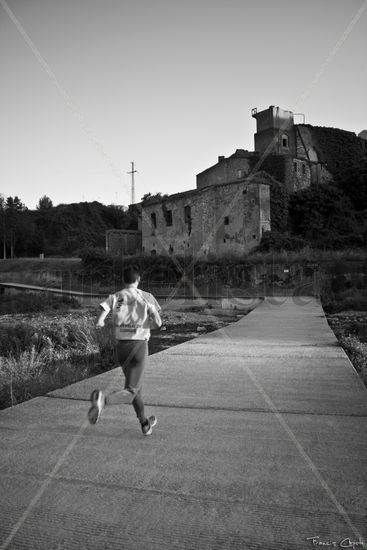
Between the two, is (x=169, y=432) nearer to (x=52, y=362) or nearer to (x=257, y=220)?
(x=52, y=362)

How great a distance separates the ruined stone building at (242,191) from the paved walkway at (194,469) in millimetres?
31677

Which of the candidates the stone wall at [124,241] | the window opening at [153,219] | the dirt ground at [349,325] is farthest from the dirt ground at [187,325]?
the stone wall at [124,241]

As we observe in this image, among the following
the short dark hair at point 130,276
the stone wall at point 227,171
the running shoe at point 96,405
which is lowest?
the running shoe at point 96,405

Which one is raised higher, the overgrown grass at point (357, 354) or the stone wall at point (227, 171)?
the stone wall at point (227, 171)

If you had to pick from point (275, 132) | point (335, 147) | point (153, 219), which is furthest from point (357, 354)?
point (335, 147)

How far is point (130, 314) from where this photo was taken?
4.00 meters

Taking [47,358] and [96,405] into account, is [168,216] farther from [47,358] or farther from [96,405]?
[96,405]

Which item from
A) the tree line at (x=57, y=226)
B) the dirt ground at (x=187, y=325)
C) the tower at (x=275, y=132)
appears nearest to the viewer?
the dirt ground at (x=187, y=325)

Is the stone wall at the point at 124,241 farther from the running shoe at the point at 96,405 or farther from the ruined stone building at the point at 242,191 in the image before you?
the running shoe at the point at 96,405

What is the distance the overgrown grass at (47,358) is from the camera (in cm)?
573

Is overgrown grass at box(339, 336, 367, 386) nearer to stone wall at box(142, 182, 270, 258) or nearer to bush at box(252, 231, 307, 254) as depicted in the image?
stone wall at box(142, 182, 270, 258)

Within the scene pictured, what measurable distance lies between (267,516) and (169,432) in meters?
1.46

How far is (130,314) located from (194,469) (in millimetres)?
1448

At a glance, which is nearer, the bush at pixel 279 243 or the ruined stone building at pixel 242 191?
the bush at pixel 279 243
